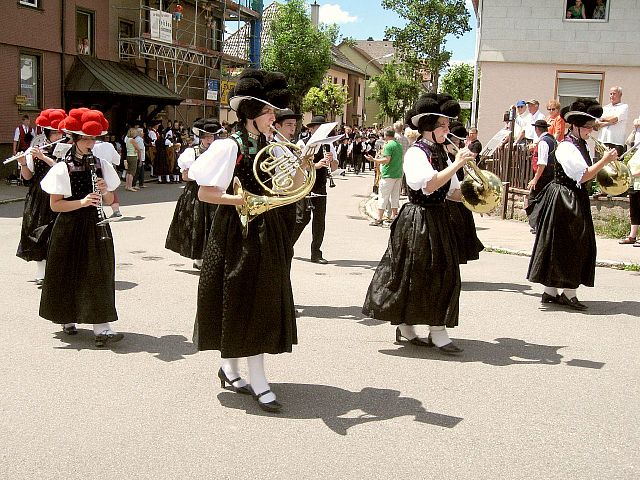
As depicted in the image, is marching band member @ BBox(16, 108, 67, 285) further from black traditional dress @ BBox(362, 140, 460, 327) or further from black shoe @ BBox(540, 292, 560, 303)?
black shoe @ BBox(540, 292, 560, 303)

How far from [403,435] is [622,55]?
59.3 ft

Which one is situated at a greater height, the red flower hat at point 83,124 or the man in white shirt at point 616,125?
the man in white shirt at point 616,125

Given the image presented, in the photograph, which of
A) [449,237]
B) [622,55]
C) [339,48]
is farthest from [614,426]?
[339,48]

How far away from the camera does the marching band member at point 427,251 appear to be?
5.97 meters

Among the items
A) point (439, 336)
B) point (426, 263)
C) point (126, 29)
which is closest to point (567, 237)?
point (439, 336)

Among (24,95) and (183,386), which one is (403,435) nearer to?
(183,386)

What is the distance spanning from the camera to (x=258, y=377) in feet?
16.0

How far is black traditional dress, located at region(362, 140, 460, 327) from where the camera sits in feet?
19.8

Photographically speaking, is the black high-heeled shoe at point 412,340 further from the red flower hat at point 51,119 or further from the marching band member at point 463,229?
the red flower hat at point 51,119

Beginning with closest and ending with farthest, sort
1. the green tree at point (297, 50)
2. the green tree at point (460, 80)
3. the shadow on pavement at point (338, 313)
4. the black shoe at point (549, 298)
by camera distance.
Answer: the shadow on pavement at point (338, 313) → the black shoe at point (549, 298) → the green tree at point (297, 50) → the green tree at point (460, 80)

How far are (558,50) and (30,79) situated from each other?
15.7 meters

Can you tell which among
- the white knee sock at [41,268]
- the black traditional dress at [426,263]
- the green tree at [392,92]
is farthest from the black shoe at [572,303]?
the green tree at [392,92]

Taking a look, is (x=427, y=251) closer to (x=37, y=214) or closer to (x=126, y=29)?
(x=37, y=214)

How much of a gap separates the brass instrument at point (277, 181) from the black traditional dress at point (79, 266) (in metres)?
1.94
